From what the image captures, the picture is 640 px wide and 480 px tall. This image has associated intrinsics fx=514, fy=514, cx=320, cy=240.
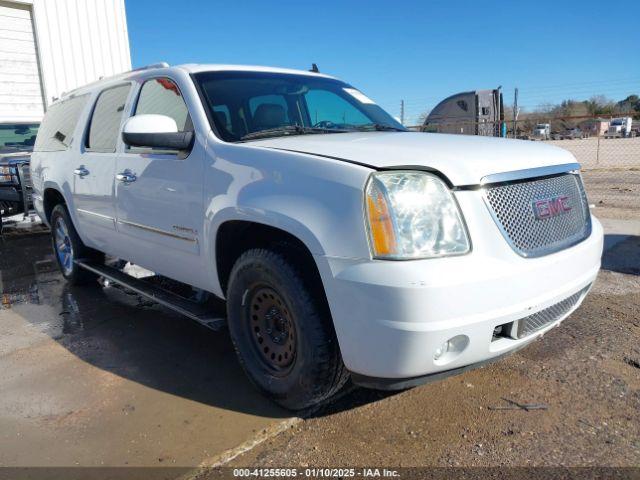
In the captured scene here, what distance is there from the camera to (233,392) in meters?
3.04

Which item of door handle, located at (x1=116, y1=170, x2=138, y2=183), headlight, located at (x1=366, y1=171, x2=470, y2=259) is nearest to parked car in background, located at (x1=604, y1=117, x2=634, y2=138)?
door handle, located at (x1=116, y1=170, x2=138, y2=183)

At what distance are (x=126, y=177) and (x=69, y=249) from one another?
7.22ft

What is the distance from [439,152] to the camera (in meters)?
2.40

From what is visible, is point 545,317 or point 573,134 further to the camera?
point 573,134


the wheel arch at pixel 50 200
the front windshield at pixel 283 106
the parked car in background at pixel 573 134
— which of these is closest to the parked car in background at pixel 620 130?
the parked car in background at pixel 573 134

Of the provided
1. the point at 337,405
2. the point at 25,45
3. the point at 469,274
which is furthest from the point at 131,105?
the point at 25,45

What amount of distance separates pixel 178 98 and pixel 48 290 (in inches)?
125

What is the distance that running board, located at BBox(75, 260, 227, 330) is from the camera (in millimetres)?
3123

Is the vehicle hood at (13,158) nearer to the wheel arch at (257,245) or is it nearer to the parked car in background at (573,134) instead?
the wheel arch at (257,245)

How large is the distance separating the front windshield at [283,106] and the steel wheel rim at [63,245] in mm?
2850

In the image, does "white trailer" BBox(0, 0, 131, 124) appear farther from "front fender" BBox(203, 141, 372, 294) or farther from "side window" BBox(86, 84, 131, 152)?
"front fender" BBox(203, 141, 372, 294)

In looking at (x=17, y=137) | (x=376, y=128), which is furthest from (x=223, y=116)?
(x=17, y=137)

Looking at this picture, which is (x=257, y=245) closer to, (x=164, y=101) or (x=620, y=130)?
(x=164, y=101)

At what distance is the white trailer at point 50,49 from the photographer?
443 inches
